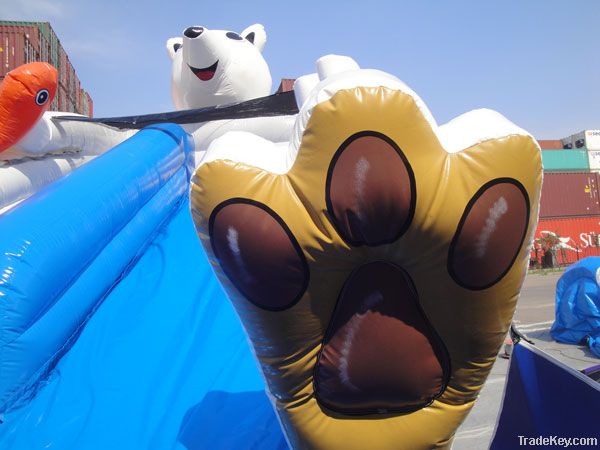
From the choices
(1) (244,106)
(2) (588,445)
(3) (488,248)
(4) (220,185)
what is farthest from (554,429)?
(1) (244,106)

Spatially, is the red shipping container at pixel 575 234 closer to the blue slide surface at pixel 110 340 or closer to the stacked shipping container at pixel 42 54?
the stacked shipping container at pixel 42 54

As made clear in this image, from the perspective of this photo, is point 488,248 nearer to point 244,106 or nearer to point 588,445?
point 588,445

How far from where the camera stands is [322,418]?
1.11 m

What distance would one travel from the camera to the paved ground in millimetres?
2770

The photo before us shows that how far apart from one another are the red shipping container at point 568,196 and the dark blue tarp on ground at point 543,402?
17321mm

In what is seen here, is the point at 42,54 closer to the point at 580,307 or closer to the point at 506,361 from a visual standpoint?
the point at 506,361

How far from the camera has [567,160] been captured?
1914cm

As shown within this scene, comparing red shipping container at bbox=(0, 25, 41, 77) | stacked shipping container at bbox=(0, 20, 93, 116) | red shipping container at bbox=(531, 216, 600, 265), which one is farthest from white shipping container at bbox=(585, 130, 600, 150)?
red shipping container at bbox=(0, 25, 41, 77)

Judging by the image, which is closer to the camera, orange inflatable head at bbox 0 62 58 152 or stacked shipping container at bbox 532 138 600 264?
orange inflatable head at bbox 0 62 58 152

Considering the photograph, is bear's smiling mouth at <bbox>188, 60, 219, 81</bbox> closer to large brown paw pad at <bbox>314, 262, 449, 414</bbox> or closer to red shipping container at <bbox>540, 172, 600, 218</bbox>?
large brown paw pad at <bbox>314, 262, 449, 414</bbox>

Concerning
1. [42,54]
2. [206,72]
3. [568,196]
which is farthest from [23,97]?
[568,196]

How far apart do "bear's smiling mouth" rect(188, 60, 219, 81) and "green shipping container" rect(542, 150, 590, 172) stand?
18.1 m

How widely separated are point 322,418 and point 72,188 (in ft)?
4.57

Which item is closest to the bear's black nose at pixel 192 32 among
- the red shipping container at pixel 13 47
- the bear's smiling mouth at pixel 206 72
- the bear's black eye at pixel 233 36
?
the bear's smiling mouth at pixel 206 72
